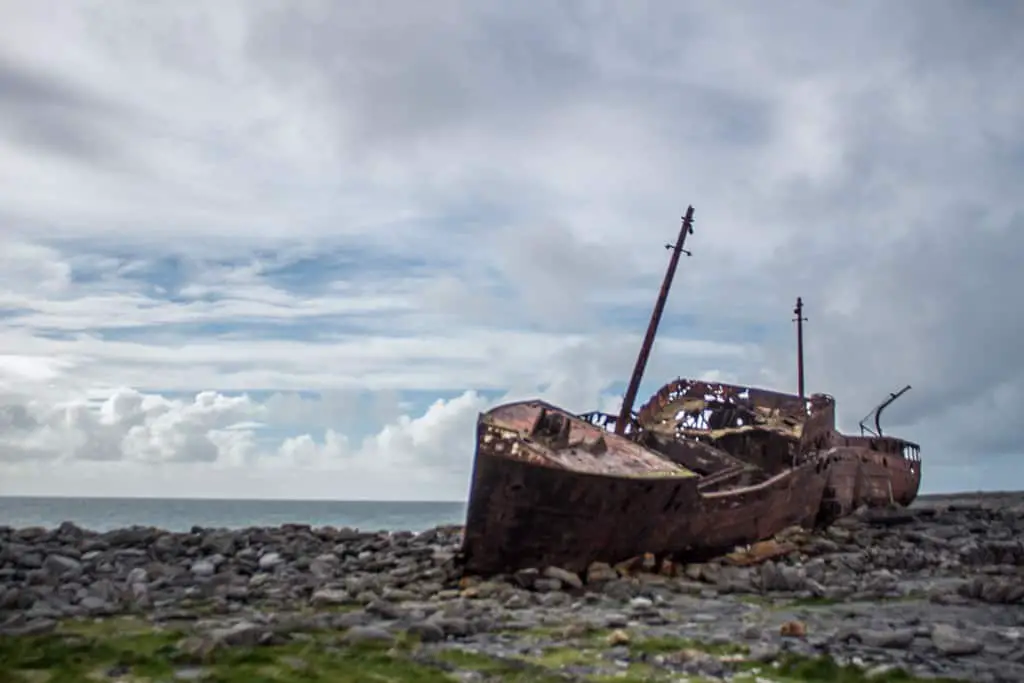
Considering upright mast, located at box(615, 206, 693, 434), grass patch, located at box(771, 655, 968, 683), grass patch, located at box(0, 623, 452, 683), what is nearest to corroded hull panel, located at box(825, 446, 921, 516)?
upright mast, located at box(615, 206, 693, 434)

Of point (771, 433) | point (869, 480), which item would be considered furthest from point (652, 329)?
point (869, 480)

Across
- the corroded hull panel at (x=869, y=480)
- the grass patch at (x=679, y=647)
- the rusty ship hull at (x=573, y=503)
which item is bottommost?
the grass patch at (x=679, y=647)

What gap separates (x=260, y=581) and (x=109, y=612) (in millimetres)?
2622

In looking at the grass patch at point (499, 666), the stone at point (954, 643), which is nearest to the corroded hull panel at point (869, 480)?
the stone at point (954, 643)

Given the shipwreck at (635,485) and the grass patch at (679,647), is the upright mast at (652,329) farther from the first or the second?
the grass patch at (679,647)

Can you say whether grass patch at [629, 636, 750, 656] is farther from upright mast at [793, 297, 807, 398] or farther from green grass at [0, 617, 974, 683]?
upright mast at [793, 297, 807, 398]

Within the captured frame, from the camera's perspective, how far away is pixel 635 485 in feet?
46.5

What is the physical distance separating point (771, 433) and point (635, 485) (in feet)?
31.6

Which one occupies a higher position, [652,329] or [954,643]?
[652,329]

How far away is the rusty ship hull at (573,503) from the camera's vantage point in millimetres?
13594

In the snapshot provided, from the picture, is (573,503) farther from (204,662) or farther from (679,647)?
(204,662)

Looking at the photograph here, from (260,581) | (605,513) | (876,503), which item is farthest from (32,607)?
(876,503)

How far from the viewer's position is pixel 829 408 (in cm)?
2652

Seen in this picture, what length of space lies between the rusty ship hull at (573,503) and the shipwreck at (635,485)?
0.02m
